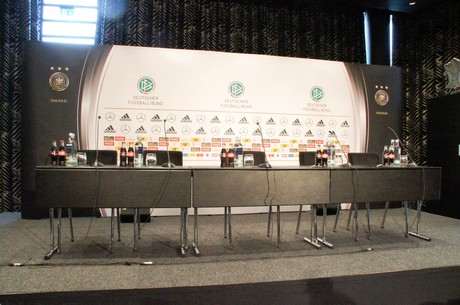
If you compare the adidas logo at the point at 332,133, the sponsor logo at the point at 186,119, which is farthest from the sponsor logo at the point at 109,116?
the adidas logo at the point at 332,133

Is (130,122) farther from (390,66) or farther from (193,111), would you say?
(390,66)

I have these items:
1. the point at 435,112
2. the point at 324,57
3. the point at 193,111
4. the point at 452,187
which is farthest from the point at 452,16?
the point at 193,111

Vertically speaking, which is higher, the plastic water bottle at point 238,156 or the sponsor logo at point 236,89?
the sponsor logo at point 236,89

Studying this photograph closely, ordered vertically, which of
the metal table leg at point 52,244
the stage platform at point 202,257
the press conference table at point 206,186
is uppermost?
the press conference table at point 206,186

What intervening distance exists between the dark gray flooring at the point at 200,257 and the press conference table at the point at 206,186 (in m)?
0.29

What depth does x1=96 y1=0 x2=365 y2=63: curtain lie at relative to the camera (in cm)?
454

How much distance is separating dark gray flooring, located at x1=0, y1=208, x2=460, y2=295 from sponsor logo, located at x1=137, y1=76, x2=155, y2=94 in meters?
1.78

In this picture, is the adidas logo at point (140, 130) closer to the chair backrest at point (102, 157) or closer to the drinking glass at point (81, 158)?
the chair backrest at point (102, 157)

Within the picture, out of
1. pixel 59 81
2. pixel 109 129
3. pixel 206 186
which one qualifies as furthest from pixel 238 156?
pixel 59 81

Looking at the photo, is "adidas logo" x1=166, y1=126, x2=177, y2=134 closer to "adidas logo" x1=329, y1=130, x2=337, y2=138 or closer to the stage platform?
the stage platform

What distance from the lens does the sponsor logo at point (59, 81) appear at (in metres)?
3.93

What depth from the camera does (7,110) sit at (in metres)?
4.22

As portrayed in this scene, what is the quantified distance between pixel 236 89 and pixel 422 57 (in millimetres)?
3289

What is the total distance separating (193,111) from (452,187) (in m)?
3.83
